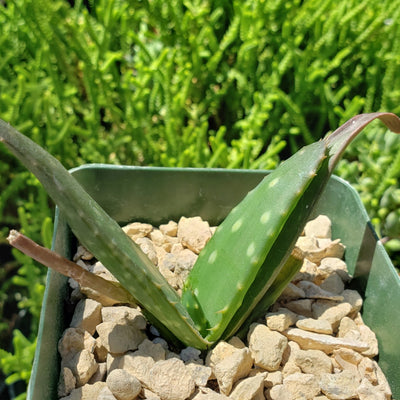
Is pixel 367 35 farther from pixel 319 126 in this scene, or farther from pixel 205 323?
pixel 205 323

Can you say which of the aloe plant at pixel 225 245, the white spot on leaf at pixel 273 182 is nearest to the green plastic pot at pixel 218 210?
the aloe plant at pixel 225 245

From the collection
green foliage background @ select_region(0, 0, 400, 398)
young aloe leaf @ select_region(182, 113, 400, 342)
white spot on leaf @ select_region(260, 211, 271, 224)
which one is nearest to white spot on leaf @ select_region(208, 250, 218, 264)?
young aloe leaf @ select_region(182, 113, 400, 342)

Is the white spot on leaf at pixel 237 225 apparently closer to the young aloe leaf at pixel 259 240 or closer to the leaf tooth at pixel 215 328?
the young aloe leaf at pixel 259 240

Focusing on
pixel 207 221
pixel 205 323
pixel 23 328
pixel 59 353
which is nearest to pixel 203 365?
pixel 205 323

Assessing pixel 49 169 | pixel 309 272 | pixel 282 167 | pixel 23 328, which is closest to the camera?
pixel 49 169

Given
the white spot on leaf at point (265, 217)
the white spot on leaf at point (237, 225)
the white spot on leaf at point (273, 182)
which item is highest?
the white spot on leaf at point (273, 182)

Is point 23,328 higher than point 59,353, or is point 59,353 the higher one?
point 59,353

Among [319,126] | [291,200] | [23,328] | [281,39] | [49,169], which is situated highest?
[49,169]

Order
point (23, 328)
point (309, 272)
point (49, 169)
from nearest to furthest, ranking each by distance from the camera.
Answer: point (49, 169) → point (309, 272) → point (23, 328)
